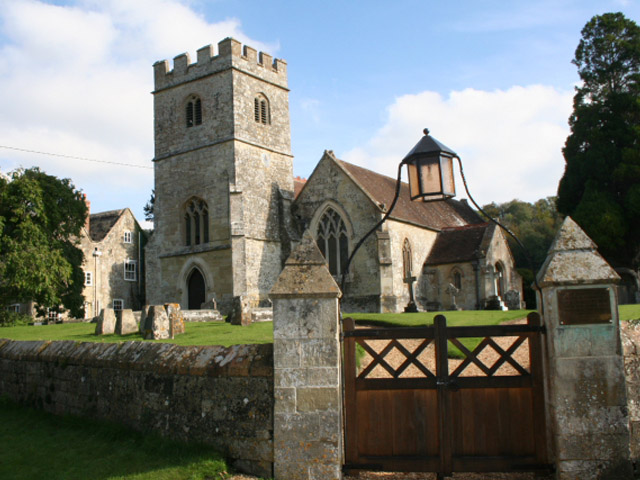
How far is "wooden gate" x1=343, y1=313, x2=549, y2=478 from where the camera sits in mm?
6039

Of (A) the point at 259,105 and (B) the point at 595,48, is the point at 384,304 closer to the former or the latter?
(A) the point at 259,105

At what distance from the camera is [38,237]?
2603 cm

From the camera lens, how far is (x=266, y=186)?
2842 centimetres

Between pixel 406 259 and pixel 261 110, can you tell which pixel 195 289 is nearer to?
pixel 261 110

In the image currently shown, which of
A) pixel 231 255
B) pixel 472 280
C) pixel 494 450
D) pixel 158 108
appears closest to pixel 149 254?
pixel 231 255

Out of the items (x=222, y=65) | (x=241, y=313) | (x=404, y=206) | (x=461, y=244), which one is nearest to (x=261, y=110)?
(x=222, y=65)

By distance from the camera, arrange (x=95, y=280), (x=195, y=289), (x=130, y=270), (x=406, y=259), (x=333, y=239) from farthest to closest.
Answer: (x=130, y=270) < (x=95, y=280) < (x=195, y=289) < (x=333, y=239) < (x=406, y=259)

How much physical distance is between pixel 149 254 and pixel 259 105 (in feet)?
31.6

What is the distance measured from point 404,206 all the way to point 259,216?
746cm

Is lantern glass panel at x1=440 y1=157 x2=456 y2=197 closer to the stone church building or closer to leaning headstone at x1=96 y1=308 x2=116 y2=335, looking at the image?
leaning headstone at x1=96 y1=308 x2=116 y2=335

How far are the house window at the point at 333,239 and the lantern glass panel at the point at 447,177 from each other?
65.0 ft

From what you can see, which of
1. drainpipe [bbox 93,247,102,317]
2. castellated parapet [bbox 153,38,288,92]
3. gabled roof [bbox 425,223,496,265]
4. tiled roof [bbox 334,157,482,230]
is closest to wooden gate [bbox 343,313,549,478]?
tiled roof [bbox 334,157,482,230]

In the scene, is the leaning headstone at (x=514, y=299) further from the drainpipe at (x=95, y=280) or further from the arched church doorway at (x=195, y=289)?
the drainpipe at (x=95, y=280)

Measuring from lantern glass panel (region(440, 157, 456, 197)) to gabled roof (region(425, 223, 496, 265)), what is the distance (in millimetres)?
20553
